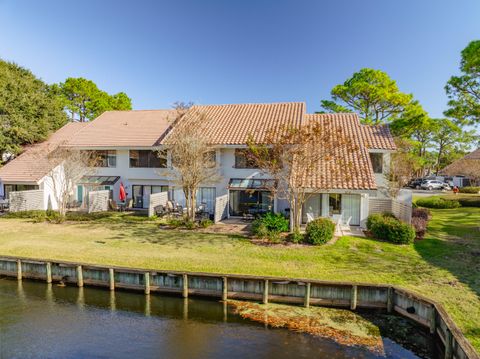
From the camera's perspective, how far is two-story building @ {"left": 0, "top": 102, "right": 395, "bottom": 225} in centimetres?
2344

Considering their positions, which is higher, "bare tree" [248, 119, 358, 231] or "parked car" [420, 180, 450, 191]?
"bare tree" [248, 119, 358, 231]

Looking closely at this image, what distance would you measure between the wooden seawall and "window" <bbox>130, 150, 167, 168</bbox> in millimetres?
15437

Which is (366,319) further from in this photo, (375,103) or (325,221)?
(375,103)

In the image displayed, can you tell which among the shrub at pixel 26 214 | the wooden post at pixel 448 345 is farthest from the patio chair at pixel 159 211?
the wooden post at pixel 448 345

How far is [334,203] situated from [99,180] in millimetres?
21409

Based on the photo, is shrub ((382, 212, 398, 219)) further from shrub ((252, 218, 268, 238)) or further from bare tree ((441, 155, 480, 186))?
bare tree ((441, 155, 480, 186))

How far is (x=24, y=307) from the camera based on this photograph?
527 inches

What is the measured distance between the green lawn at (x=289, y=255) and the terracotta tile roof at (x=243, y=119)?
9.19 m

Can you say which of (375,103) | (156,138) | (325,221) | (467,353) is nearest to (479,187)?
(375,103)

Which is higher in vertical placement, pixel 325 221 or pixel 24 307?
pixel 325 221

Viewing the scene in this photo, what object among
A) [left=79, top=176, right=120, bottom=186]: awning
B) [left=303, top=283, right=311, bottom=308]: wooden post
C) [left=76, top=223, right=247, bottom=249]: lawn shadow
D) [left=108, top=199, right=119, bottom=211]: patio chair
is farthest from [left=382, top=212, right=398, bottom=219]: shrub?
[left=79, top=176, right=120, bottom=186]: awning

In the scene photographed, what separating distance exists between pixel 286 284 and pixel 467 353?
6.50 m

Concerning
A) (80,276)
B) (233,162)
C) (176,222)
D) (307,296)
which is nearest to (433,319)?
(307,296)

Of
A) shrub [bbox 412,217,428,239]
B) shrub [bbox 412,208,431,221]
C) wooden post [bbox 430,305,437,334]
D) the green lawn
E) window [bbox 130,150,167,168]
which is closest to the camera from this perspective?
wooden post [bbox 430,305,437,334]
